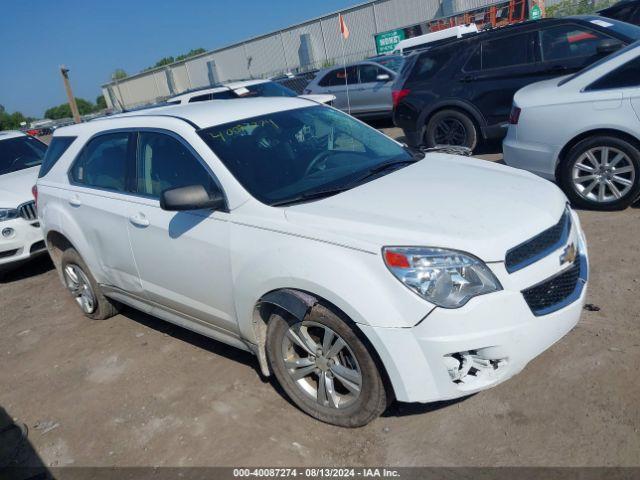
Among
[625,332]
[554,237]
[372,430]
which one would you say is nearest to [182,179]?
[372,430]

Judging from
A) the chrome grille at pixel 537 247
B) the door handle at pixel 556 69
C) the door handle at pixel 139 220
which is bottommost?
the chrome grille at pixel 537 247

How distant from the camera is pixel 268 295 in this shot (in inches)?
118

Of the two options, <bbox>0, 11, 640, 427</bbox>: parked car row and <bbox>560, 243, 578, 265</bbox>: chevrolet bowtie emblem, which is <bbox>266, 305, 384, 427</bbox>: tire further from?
<bbox>560, 243, 578, 265</bbox>: chevrolet bowtie emblem

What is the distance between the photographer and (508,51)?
777 cm

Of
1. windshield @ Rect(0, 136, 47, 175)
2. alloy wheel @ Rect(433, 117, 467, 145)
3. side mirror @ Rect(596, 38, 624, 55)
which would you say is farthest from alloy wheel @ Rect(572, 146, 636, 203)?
windshield @ Rect(0, 136, 47, 175)

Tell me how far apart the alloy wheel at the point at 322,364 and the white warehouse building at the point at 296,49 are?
2995 cm

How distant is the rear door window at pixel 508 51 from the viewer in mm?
7629

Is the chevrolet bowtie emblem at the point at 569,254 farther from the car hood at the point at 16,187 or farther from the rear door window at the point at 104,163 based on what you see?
the car hood at the point at 16,187

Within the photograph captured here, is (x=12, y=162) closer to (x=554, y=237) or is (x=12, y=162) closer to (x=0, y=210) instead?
(x=0, y=210)

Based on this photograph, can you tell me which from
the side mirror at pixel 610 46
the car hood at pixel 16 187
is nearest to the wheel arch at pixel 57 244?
the car hood at pixel 16 187

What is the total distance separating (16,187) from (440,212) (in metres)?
5.96

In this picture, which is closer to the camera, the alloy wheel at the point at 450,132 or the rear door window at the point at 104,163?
the rear door window at the point at 104,163

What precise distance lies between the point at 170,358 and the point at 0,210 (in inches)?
143

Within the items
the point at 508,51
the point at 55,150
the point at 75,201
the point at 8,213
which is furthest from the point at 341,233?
the point at 508,51
